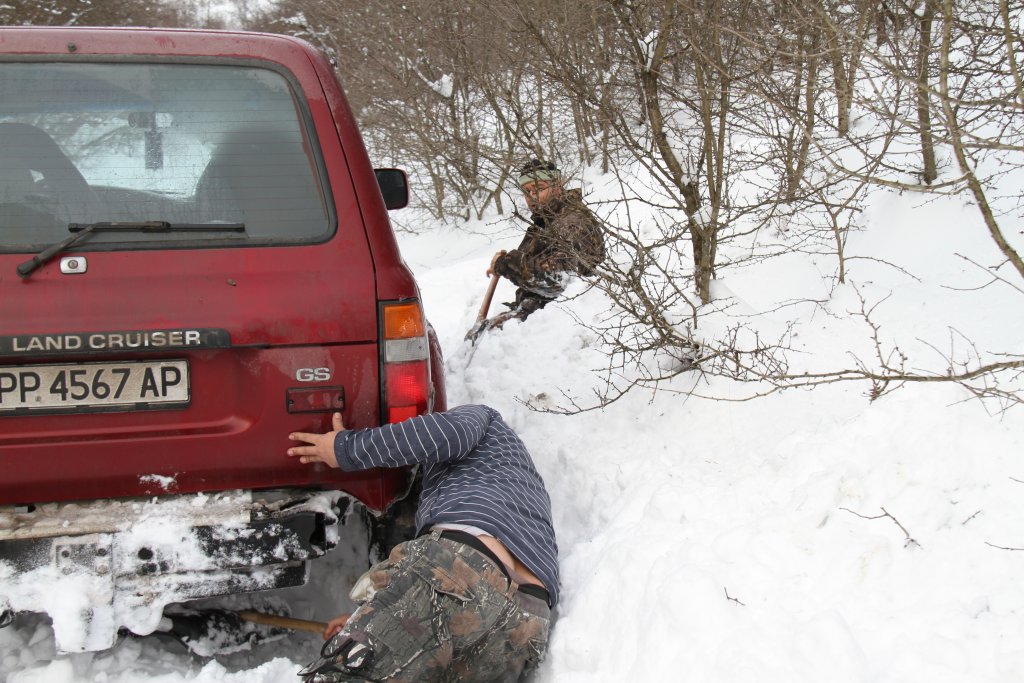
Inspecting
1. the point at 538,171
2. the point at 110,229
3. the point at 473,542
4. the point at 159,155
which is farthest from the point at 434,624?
the point at 538,171

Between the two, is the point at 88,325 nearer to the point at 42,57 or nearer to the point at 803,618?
Result: the point at 42,57

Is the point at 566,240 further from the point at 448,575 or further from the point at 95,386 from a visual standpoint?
the point at 95,386

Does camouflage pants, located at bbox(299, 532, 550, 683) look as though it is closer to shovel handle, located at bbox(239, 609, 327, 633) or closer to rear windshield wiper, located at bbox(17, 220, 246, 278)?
shovel handle, located at bbox(239, 609, 327, 633)

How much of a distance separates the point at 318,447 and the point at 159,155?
1.00 metres

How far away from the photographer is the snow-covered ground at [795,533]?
6.76 ft

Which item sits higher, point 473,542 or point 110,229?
point 110,229

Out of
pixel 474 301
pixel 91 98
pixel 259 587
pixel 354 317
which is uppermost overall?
pixel 91 98

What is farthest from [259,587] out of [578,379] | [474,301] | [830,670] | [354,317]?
[474,301]

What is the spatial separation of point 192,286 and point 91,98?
679 mm

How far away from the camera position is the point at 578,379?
4383 mm

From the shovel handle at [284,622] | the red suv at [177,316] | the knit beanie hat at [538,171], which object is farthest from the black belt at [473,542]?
the knit beanie hat at [538,171]

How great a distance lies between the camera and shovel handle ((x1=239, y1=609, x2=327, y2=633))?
259 cm

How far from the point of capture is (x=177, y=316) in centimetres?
220

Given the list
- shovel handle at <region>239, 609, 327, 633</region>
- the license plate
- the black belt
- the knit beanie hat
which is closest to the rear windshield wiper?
the license plate
